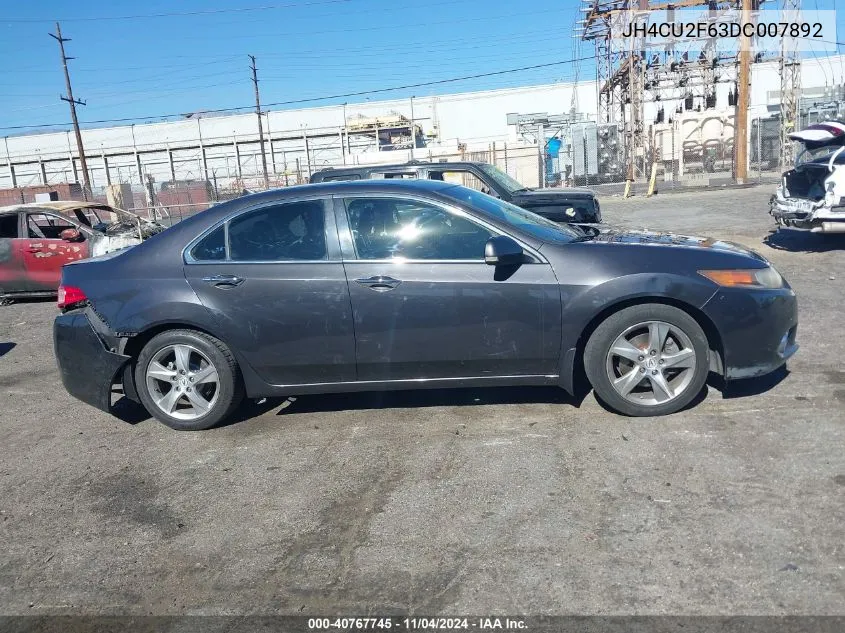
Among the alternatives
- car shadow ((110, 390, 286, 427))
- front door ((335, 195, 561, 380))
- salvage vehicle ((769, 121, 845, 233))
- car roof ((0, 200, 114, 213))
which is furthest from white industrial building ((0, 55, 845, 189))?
front door ((335, 195, 561, 380))

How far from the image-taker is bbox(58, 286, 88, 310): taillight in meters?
4.89

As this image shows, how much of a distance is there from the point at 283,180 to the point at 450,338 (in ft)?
125

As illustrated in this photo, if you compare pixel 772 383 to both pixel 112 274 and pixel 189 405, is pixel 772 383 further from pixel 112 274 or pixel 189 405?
pixel 112 274

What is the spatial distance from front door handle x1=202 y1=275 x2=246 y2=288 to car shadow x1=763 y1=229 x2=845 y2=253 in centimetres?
888

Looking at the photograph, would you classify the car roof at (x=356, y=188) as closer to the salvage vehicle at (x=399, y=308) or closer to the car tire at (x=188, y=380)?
the salvage vehicle at (x=399, y=308)

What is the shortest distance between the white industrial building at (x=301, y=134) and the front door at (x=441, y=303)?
161 ft

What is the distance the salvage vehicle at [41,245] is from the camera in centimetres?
1045

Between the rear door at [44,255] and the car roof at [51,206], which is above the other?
the car roof at [51,206]

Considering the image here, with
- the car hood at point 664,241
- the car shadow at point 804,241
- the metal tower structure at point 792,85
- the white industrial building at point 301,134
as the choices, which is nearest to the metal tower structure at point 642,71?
the metal tower structure at point 792,85

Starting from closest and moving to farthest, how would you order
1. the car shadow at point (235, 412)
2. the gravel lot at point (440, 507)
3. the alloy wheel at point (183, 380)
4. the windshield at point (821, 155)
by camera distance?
the gravel lot at point (440, 507) < the alloy wheel at point (183, 380) < the car shadow at point (235, 412) < the windshield at point (821, 155)

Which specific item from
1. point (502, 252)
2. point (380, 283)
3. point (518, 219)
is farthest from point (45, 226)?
point (502, 252)

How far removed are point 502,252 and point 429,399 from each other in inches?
52.1

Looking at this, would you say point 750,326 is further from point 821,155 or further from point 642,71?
point 642,71

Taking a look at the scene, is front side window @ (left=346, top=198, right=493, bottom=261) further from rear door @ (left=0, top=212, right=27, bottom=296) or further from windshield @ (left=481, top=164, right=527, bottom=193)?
rear door @ (left=0, top=212, right=27, bottom=296)
